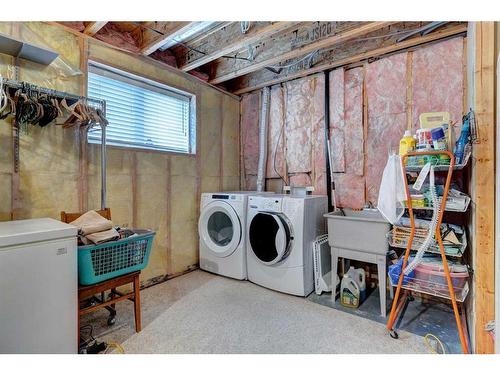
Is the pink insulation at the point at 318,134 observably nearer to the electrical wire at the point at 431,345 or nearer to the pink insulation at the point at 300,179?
the pink insulation at the point at 300,179

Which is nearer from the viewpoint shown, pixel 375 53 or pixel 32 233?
pixel 32 233

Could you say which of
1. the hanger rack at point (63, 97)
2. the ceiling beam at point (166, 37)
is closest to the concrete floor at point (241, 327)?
the hanger rack at point (63, 97)

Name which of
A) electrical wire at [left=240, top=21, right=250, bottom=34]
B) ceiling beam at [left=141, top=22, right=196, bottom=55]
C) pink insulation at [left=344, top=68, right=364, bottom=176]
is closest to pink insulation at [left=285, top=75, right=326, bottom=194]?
pink insulation at [left=344, top=68, right=364, bottom=176]

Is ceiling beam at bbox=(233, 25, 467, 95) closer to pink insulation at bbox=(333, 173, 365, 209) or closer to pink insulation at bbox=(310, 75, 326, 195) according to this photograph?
pink insulation at bbox=(310, 75, 326, 195)

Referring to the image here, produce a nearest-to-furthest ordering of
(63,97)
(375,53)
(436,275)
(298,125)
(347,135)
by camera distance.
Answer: (436,275) → (63,97) → (375,53) → (347,135) → (298,125)

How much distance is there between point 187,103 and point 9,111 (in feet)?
5.78

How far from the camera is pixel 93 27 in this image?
2168 millimetres

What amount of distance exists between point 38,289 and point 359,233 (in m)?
2.24

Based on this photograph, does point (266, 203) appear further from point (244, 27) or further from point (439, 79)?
point (439, 79)

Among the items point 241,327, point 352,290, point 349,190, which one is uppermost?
point 349,190

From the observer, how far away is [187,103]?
10.5 ft

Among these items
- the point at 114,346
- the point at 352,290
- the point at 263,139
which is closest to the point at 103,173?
the point at 114,346

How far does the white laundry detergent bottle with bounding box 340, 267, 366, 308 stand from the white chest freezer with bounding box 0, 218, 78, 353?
206 cm
